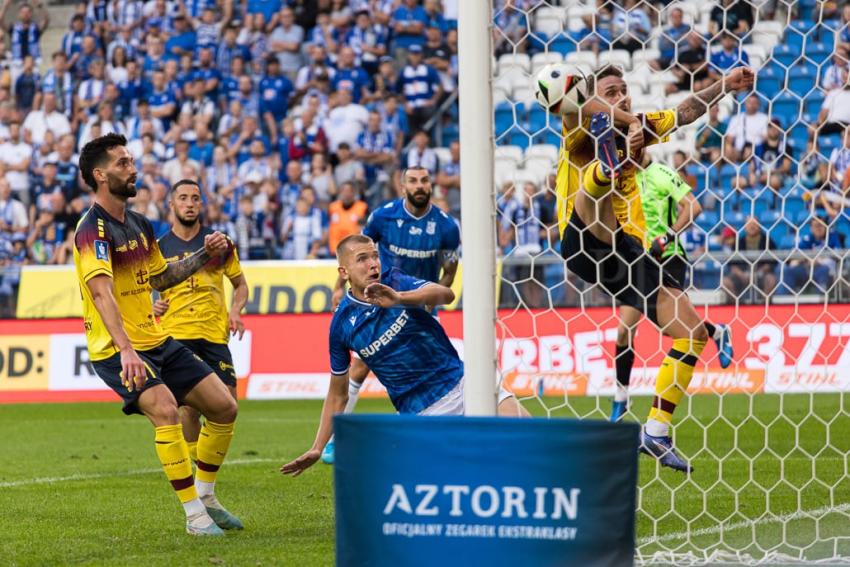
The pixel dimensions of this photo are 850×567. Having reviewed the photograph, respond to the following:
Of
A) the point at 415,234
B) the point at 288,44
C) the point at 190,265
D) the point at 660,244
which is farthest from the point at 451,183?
the point at 190,265

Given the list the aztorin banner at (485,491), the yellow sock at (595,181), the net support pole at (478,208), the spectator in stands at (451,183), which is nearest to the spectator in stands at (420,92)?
the spectator in stands at (451,183)

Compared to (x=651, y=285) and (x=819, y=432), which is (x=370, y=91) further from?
(x=651, y=285)

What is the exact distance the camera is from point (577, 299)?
15070 millimetres

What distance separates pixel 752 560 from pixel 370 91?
51.5 feet

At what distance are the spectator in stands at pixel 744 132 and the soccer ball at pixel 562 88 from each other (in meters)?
5.03

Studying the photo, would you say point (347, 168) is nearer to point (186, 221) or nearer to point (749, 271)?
point (749, 271)

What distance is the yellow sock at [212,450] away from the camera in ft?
24.0

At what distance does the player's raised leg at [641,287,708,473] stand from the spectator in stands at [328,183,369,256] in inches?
408

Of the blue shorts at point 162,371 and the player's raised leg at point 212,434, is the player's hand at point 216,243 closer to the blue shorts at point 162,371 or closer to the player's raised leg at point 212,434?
the blue shorts at point 162,371

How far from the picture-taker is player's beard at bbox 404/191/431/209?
34.6 feet

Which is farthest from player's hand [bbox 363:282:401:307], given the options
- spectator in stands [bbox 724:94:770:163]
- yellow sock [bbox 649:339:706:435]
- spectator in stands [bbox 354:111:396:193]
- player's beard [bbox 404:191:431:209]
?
spectator in stands [bbox 354:111:396:193]

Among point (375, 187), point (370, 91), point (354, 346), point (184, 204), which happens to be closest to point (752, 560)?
point (354, 346)

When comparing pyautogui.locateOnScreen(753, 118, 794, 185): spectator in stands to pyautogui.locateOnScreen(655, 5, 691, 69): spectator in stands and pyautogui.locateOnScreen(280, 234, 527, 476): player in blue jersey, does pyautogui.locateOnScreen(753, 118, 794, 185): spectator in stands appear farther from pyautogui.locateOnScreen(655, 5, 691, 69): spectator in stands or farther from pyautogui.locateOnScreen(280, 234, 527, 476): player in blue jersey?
pyautogui.locateOnScreen(280, 234, 527, 476): player in blue jersey

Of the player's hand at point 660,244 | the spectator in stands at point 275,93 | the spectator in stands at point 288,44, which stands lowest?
the player's hand at point 660,244
